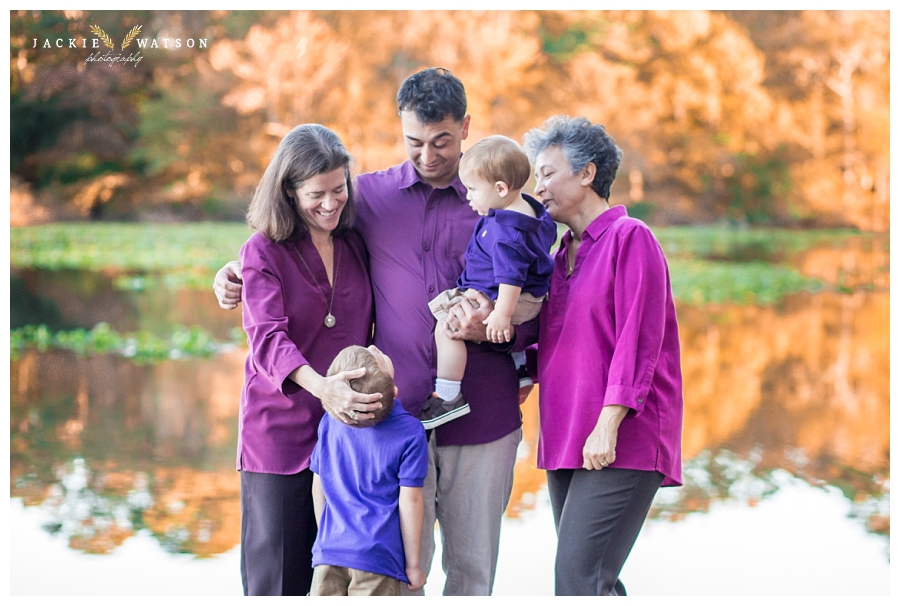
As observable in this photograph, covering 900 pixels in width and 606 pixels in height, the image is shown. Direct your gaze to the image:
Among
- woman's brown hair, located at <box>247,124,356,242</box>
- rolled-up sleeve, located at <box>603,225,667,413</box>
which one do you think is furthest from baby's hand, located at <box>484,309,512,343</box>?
woman's brown hair, located at <box>247,124,356,242</box>

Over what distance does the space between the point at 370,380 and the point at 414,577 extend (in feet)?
1.45

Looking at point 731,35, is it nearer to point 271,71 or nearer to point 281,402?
point 271,71

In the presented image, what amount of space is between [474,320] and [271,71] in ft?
32.3

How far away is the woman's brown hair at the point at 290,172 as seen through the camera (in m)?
1.90

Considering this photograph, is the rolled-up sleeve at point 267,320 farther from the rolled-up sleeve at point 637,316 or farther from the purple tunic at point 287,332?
the rolled-up sleeve at point 637,316

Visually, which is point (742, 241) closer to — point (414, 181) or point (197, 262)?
point (197, 262)

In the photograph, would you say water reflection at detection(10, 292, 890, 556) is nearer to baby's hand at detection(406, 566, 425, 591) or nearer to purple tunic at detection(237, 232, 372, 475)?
purple tunic at detection(237, 232, 372, 475)

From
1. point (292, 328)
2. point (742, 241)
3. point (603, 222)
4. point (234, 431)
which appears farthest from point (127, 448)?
point (742, 241)

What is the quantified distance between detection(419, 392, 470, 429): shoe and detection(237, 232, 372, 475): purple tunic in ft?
0.74

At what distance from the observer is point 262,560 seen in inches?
81.2

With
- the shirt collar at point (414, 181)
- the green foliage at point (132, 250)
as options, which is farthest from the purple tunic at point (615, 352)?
the green foliage at point (132, 250)

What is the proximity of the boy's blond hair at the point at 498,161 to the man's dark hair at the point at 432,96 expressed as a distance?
105 millimetres

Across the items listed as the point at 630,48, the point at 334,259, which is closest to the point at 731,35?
the point at 630,48

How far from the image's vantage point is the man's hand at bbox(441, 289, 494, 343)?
196 cm
